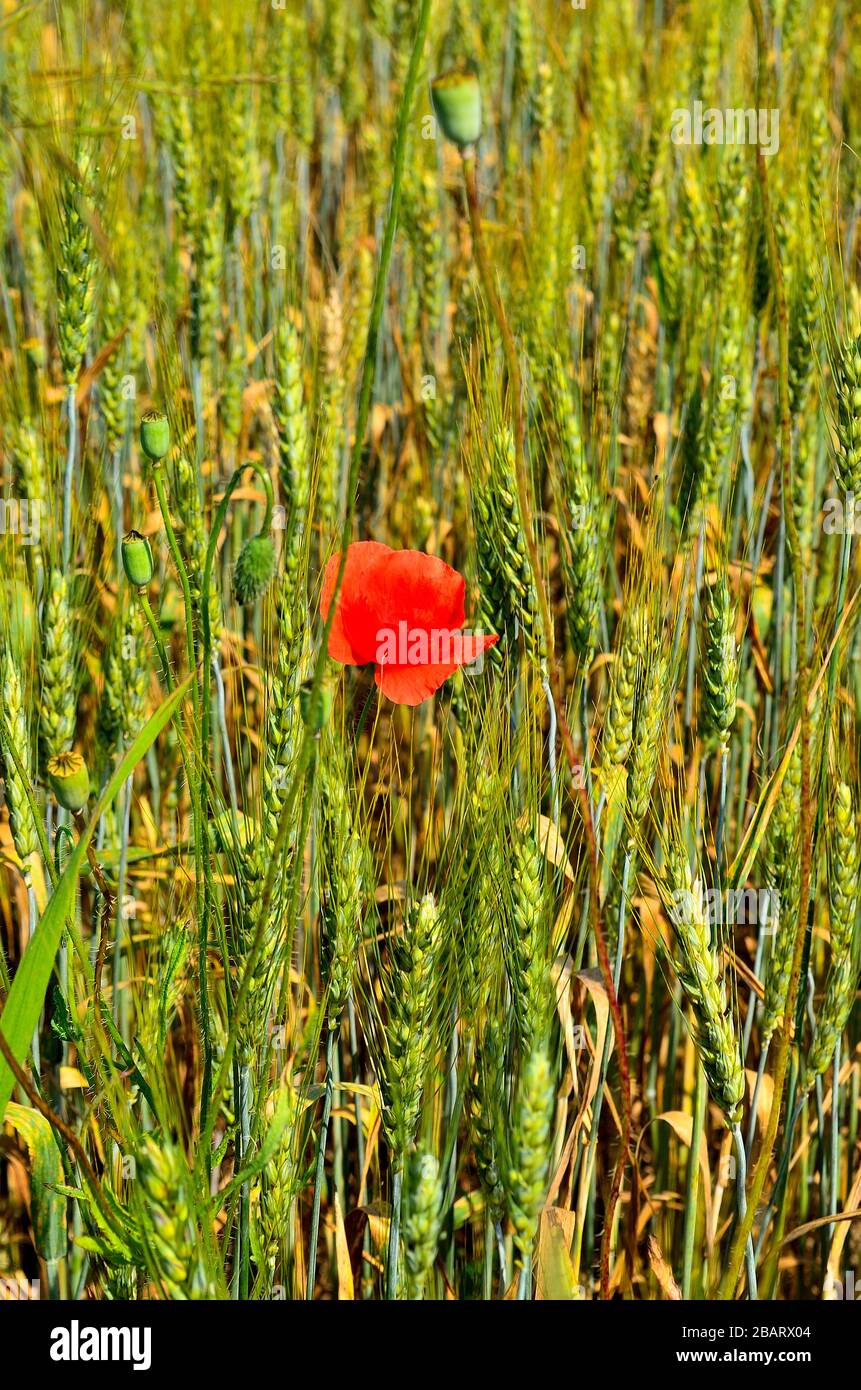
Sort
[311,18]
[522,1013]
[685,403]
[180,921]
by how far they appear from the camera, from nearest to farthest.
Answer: [522,1013] < [180,921] < [685,403] < [311,18]

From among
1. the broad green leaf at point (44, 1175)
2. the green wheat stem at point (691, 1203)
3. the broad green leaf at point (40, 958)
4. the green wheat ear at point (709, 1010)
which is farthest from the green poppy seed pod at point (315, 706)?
the green wheat stem at point (691, 1203)

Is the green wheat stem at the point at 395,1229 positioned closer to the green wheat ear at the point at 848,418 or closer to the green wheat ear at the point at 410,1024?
the green wheat ear at the point at 410,1024

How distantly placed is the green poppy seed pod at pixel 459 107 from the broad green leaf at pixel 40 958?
13.9 inches

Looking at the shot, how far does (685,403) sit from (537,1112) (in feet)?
3.09

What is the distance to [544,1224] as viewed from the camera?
0.89 meters

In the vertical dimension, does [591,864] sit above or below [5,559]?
below

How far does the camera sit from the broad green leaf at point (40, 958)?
2.53ft

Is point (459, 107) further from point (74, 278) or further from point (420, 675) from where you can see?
point (74, 278)

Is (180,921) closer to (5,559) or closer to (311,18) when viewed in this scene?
(5,559)

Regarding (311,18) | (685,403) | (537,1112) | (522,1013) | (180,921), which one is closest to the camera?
(537,1112)

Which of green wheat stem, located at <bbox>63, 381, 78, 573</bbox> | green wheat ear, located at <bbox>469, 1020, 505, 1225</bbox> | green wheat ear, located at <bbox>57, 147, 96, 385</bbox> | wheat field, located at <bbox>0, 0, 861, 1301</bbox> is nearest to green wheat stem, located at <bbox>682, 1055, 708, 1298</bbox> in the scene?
wheat field, located at <bbox>0, 0, 861, 1301</bbox>

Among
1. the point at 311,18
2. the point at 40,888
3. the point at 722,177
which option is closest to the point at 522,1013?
the point at 40,888

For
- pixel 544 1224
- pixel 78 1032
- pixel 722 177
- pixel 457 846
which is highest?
pixel 722 177

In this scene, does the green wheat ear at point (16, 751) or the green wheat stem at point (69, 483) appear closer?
the green wheat ear at point (16, 751)
